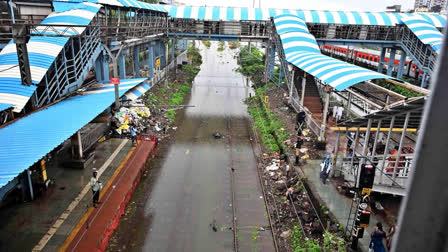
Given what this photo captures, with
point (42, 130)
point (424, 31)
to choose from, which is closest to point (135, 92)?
point (42, 130)

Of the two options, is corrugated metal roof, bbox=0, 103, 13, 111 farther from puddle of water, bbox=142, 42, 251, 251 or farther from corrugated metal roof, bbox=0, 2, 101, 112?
puddle of water, bbox=142, 42, 251, 251

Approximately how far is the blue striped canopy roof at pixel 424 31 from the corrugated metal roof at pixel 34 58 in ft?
81.1

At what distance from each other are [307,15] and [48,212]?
97.8 feet

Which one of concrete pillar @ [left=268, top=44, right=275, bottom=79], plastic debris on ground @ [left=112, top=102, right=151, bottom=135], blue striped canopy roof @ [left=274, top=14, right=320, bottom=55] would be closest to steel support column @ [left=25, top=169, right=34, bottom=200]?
plastic debris on ground @ [left=112, top=102, right=151, bottom=135]

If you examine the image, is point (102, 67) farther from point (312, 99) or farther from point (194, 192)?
point (312, 99)

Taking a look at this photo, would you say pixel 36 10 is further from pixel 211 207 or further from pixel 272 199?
pixel 272 199

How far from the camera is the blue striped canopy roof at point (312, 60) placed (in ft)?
43.2

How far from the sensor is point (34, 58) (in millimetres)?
12773

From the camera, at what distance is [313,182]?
479 inches

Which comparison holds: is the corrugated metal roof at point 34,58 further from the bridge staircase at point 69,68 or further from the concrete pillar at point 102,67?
the concrete pillar at point 102,67

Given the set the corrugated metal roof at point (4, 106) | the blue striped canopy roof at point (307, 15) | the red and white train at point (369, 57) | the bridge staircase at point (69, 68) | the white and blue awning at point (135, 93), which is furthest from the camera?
the red and white train at point (369, 57)

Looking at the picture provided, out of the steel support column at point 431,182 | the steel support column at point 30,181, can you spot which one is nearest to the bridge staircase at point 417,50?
the steel support column at point 30,181

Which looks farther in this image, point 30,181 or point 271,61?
point 271,61

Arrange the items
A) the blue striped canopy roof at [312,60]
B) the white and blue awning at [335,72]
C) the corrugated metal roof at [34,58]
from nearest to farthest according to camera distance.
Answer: the corrugated metal roof at [34,58] < the white and blue awning at [335,72] < the blue striped canopy roof at [312,60]
